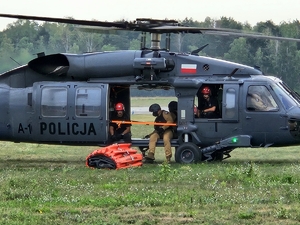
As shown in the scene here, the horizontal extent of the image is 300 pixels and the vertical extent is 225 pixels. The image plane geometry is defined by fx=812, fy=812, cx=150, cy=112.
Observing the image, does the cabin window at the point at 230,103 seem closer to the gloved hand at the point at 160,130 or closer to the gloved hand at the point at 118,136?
the gloved hand at the point at 160,130

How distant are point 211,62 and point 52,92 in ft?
12.2

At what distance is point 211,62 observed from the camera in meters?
18.5

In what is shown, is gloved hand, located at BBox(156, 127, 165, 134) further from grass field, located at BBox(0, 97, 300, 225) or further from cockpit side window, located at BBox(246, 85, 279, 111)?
cockpit side window, located at BBox(246, 85, 279, 111)

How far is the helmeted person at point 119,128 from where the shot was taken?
62.3 feet

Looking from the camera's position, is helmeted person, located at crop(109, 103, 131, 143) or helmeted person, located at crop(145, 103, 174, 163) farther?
helmeted person, located at crop(109, 103, 131, 143)

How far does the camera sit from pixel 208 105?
18.4 metres

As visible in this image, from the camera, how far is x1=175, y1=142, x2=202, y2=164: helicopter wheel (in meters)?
18.1

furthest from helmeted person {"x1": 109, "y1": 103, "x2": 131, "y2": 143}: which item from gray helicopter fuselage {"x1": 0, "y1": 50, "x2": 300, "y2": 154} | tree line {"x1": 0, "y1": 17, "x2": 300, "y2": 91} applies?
tree line {"x1": 0, "y1": 17, "x2": 300, "y2": 91}

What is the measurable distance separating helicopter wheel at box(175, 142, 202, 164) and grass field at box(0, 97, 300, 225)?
0.58 meters

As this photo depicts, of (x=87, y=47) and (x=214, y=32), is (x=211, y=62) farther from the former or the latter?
(x=87, y=47)

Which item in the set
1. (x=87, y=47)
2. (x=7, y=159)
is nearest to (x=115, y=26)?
(x=7, y=159)

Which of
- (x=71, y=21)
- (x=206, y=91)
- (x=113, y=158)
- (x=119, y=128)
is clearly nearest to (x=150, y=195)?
(x=113, y=158)

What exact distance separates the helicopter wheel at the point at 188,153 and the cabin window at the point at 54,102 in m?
2.79

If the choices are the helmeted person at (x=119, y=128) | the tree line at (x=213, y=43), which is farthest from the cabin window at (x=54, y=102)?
the tree line at (x=213, y=43)
